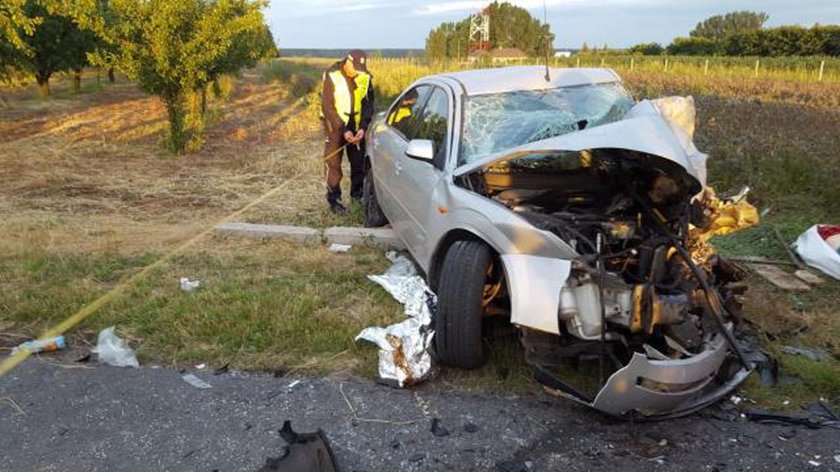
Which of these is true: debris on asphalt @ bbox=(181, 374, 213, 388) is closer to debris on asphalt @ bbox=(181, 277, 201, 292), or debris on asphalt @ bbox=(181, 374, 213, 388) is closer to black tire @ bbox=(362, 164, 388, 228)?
debris on asphalt @ bbox=(181, 277, 201, 292)

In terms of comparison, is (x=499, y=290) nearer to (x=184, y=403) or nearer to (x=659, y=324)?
(x=659, y=324)

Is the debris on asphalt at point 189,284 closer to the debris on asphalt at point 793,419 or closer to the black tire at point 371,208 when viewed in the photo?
the black tire at point 371,208

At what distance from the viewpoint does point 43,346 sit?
4391 millimetres

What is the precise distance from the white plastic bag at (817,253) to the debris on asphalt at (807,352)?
147cm

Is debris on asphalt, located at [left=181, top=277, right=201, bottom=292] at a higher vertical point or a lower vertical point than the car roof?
lower

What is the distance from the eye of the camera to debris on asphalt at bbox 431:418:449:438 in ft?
11.2

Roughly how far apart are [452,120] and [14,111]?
17.9 meters

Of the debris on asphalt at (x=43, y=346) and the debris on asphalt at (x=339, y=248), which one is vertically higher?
the debris on asphalt at (x=339, y=248)

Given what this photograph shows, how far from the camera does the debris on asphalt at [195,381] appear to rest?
12.9ft

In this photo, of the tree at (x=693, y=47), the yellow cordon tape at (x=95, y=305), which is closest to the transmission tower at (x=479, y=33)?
the tree at (x=693, y=47)

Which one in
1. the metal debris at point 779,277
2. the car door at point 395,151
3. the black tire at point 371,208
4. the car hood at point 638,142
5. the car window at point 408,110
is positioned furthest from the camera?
the black tire at point 371,208

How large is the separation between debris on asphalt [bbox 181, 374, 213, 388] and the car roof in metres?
2.62

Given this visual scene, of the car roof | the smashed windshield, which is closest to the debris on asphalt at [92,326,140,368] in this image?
the smashed windshield

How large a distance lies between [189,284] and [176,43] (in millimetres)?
7190
